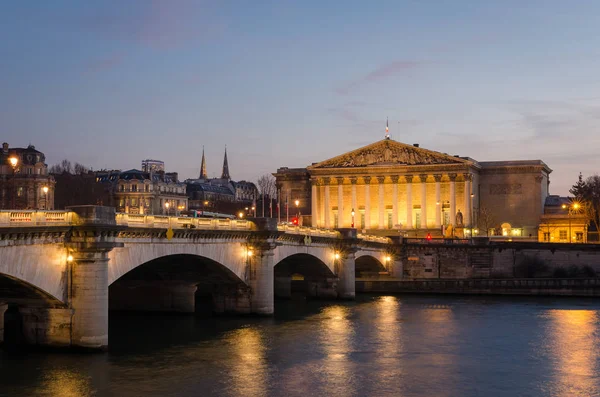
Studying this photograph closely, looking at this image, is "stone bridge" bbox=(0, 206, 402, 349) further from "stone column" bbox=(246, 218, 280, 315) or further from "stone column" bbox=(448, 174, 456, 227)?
"stone column" bbox=(448, 174, 456, 227)

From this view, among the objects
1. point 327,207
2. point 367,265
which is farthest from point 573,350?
point 327,207

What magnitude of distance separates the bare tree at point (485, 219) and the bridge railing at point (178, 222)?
98964mm

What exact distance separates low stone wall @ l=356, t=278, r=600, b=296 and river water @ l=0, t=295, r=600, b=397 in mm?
20402

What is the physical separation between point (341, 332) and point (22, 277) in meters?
24.7

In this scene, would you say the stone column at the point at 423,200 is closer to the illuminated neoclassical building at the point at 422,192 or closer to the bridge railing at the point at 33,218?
the illuminated neoclassical building at the point at 422,192

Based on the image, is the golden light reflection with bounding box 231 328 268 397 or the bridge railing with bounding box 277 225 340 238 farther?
the bridge railing with bounding box 277 225 340 238

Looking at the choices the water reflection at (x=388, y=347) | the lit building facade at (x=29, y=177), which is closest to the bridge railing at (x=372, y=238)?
the water reflection at (x=388, y=347)

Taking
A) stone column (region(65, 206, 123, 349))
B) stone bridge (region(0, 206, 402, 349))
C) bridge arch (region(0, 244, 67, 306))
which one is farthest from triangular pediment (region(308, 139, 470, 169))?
bridge arch (region(0, 244, 67, 306))

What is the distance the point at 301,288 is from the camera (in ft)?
313

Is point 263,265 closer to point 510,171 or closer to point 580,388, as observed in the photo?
point 580,388

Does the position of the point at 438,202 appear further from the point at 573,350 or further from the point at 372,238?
the point at 573,350

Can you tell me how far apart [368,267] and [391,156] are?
171 ft

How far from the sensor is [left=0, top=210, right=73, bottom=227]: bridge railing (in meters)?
39.2

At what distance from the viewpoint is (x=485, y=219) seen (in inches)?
6250
